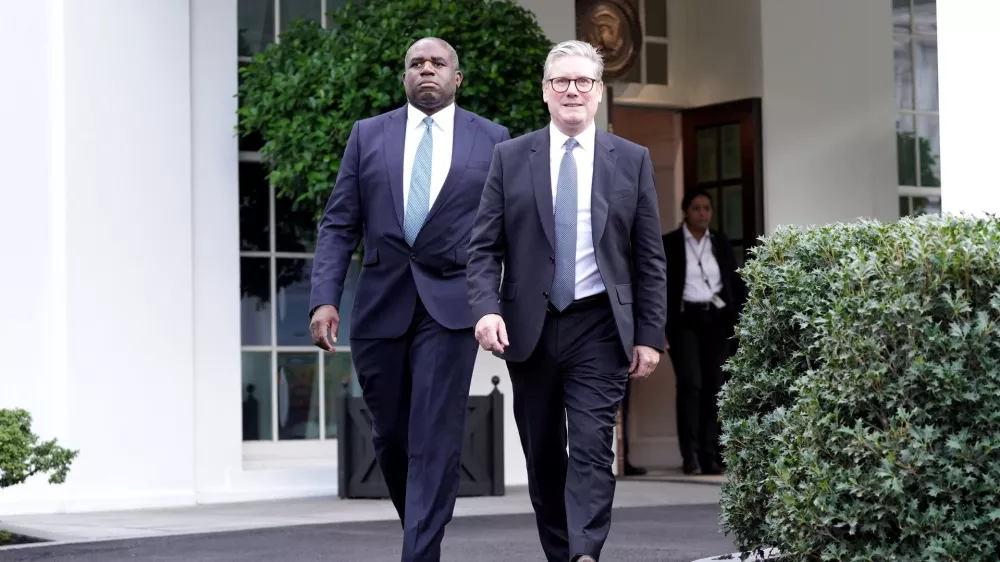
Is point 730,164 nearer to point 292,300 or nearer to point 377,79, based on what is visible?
point 292,300

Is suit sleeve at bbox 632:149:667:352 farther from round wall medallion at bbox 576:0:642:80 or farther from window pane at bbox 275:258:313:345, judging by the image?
round wall medallion at bbox 576:0:642:80

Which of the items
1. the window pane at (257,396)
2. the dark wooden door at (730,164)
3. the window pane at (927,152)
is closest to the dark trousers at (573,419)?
the window pane at (257,396)

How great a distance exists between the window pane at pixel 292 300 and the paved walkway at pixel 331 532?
111 cm

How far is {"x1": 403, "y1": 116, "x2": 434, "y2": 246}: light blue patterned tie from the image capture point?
17.9 feet

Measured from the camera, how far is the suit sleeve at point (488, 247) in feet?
16.5

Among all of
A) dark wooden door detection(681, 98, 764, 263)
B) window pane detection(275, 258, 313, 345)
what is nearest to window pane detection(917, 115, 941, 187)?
dark wooden door detection(681, 98, 764, 263)

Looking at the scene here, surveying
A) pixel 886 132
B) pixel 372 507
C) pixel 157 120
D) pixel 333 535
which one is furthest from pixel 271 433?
pixel 886 132

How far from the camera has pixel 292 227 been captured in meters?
10.3

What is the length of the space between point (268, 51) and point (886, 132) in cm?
478

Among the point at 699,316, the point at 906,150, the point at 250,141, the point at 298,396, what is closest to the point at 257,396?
the point at 298,396

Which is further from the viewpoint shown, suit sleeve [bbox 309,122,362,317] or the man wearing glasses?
suit sleeve [bbox 309,122,362,317]

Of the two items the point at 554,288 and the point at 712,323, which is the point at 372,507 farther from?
the point at 554,288

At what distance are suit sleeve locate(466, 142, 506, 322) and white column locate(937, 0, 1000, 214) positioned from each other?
158 centimetres

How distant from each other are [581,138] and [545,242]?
0.36m
